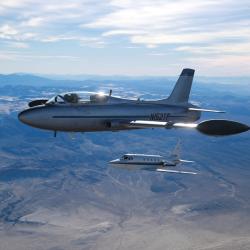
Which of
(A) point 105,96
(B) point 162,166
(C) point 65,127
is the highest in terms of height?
(A) point 105,96

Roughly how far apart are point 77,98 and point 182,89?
13748 mm

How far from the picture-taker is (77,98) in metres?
40.6

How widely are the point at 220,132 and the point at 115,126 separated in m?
13.0

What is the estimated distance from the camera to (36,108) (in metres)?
39.1

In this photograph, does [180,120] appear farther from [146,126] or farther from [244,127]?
[244,127]

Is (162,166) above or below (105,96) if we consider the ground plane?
below

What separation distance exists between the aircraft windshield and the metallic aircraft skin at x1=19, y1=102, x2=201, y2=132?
379 millimetres

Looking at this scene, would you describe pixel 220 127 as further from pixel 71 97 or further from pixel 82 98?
pixel 71 97

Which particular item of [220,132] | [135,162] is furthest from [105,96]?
[135,162]

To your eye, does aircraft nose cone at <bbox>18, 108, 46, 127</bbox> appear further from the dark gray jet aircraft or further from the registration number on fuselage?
the registration number on fuselage

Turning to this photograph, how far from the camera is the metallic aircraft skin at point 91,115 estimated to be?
38.8 m

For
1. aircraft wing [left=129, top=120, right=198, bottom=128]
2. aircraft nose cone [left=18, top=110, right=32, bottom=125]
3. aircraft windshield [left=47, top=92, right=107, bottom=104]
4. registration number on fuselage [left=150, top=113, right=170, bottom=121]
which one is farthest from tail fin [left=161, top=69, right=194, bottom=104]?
aircraft nose cone [left=18, top=110, right=32, bottom=125]

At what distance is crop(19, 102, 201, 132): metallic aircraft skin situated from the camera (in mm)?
38812

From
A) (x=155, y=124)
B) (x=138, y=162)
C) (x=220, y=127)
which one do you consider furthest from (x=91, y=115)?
(x=138, y=162)
